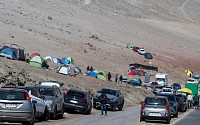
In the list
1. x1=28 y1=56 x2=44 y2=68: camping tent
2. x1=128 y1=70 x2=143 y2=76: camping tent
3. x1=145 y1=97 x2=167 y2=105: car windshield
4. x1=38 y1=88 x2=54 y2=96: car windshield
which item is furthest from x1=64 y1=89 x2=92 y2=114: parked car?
x1=128 y1=70 x2=143 y2=76: camping tent

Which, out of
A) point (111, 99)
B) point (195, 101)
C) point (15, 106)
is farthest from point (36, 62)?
point (15, 106)

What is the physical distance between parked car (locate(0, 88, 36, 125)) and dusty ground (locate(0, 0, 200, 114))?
13811 mm

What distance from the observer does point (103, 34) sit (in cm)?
10112

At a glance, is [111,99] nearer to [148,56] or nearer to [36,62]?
[36,62]

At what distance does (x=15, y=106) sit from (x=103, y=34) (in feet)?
286

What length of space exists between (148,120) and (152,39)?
287 ft

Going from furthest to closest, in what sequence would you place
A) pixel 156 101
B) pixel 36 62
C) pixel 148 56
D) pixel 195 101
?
pixel 148 56, pixel 36 62, pixel 195 101, pixel 156 101

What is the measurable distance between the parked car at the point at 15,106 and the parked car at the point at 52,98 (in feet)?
13.6

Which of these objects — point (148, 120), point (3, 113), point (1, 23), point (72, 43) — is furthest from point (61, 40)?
point (3, 113)

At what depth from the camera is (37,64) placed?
1801 inches

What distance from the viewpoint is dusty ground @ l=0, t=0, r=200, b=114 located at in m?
67.6

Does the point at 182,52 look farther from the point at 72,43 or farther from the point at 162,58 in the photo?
the point at 72,43

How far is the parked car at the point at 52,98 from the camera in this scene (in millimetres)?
18853

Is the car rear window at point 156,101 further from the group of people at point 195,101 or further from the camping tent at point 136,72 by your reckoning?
the camping tent at point 136,72
